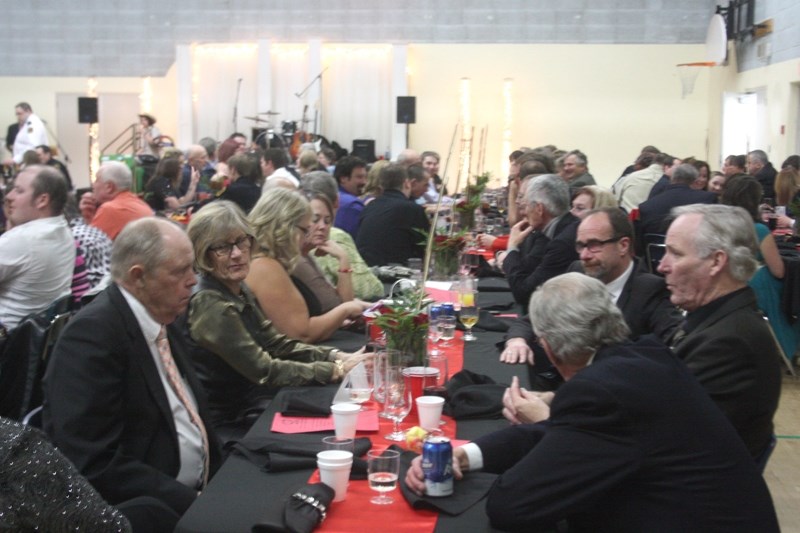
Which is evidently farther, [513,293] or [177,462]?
[513,293]

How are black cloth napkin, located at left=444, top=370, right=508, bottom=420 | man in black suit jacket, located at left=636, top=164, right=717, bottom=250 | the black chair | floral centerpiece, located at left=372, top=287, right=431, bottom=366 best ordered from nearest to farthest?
black cloth napkin, located at left=444, top=370, right=508, bottom=420, floral centerpiece, located at left=372, top=287, right=431, bottom=366, the black chair, man in black suit jacket, located at left=636, top=164, right=717, bottom=250

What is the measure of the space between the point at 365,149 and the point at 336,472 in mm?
14085

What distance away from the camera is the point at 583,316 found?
217cm

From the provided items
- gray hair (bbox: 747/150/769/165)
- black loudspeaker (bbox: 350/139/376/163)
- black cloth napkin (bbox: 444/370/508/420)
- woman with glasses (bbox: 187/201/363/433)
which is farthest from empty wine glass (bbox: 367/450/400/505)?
black loudspeaker (bbox: 350/139/376/163)

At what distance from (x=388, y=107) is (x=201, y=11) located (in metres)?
3.75

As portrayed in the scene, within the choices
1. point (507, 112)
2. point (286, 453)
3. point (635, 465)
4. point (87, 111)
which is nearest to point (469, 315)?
point (286, 453)

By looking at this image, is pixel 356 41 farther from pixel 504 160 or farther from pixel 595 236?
pixel 595 236

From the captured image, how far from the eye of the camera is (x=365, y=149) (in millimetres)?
15930

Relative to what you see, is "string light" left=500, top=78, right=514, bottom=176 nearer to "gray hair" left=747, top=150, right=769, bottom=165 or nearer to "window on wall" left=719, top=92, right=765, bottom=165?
"window on wall" left=719, top=92, right=765, bottom=165

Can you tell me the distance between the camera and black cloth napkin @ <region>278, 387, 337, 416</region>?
273 centimetres

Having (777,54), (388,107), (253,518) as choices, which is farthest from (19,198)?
(388,107)

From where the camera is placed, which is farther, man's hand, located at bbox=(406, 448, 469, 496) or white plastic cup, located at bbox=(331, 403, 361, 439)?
white plastic cup, located at bbox=(331, 403, 361, 439)

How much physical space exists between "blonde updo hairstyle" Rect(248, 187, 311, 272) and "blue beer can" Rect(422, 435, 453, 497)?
172 cm

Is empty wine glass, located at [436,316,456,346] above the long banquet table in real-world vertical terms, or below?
above
